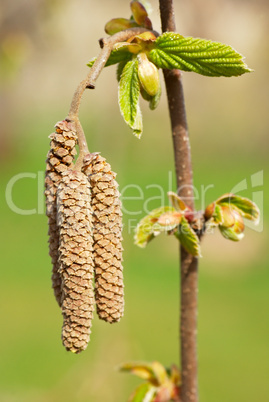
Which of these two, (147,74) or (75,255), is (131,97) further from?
(75,255)

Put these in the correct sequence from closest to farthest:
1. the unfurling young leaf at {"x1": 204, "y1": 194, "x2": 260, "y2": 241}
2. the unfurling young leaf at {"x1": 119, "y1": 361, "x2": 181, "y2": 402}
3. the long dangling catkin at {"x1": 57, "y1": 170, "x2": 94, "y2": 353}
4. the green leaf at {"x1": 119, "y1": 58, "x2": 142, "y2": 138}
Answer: the long dangling catkin at {"x1": 57, "y1": 170, "x2": 94, "y2": 353}
the green leaf at {"x1": 119, "y1": 58, "x2": 142, "y2": 138}
the unfurling young leaf at {"x1": 204, "y1": 194, "x2": 260, "y2": 241}
the unfurling young leaf at {"x1": 119, "y1": 361, "x2": 181, "y2": 402}

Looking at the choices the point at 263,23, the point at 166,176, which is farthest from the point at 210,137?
the point at 263,23

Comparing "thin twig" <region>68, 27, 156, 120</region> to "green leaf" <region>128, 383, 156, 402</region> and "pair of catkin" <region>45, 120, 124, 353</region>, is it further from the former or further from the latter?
"green leaf" <region>128, 383, 156, 402</region>

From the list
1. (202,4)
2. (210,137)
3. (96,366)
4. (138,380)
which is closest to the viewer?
(202,4)

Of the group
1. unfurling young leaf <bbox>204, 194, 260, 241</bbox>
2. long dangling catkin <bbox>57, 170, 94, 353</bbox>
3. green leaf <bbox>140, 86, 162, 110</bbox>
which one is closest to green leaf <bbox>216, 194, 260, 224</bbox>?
unfurling young leaf <bbox>204, 194, 260, 241</bbox>

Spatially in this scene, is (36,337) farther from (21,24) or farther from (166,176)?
(166,176)

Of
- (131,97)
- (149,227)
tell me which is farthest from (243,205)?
(131,97)

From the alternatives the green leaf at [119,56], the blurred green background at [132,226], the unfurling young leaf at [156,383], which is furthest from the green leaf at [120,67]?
the unfurling young leaf at [156,383]

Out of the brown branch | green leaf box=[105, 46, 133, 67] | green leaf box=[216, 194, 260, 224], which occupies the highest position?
green leaf box=[105, 46, 133, 67]
